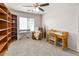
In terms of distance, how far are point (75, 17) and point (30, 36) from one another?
14.4ft

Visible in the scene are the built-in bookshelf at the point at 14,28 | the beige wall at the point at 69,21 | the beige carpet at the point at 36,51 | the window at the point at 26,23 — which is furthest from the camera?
the window at the point at 26,23

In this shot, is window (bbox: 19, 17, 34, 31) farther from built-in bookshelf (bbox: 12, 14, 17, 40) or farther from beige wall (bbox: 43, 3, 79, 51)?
beige wall (bbox: 43, 3, 79, 51)

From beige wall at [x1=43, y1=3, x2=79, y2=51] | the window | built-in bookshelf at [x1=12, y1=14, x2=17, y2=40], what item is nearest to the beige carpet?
beige wall at [x1=43, y1=3, x2=79, y2=51]

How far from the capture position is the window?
24.2ft

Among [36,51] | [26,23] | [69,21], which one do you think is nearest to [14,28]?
[26,23]

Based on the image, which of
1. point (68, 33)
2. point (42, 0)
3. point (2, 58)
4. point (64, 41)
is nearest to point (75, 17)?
point (68, 33)

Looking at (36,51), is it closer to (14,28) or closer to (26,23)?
(14,28)

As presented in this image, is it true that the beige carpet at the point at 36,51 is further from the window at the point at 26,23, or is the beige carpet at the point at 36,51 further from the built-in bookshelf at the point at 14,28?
the window at the point at 26,23

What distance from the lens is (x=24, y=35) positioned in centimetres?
747

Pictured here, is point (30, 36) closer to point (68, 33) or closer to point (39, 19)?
point (39, 19)

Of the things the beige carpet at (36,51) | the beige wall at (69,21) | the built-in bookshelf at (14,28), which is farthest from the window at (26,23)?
the beige wall at (69,21)

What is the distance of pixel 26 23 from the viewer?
780 cm

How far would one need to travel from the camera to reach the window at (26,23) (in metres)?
7.38

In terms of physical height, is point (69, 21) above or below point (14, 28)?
above
